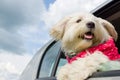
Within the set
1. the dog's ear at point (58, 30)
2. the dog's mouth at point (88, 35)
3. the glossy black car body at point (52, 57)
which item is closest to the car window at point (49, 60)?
the glossy black car body at point (52, 57)

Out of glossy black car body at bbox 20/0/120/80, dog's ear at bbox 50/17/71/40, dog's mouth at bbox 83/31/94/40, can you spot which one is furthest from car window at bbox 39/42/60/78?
dog's mouth at bbox 83/31/94/40

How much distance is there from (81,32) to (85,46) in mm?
124

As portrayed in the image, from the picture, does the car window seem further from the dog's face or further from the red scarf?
the red scarf

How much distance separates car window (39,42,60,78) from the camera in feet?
17.0

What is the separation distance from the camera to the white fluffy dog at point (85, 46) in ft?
13.1

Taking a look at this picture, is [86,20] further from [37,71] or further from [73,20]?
[37,71]

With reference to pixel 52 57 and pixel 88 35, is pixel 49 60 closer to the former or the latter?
pixel 52 57

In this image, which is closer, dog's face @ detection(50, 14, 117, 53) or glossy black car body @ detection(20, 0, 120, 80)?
dog's face @ detection(50, 14, 117, 53)

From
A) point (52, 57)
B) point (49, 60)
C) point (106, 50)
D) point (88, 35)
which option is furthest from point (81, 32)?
point (49, 60)

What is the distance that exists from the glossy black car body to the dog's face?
1.05ft

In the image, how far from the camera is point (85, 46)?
13.8 feet

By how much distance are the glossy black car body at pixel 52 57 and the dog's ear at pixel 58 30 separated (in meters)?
0.39

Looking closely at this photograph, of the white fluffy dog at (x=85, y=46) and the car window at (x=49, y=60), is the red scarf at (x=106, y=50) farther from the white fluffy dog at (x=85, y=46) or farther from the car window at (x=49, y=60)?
the car window at (x=49, y=60)

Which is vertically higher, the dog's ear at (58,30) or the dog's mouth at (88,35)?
the dog's ear at (58,30)
